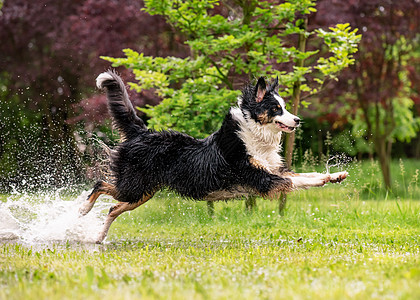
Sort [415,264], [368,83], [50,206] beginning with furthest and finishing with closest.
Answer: [368,83] → [50,206] → [415,264]

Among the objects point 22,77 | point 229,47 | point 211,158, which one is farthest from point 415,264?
point 22,77

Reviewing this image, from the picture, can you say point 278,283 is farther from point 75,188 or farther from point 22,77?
point 22,77

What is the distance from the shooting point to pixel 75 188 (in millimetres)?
9867

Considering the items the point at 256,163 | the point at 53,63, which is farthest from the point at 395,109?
the point at 256,163

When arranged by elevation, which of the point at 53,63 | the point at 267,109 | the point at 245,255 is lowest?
the point at 245,255

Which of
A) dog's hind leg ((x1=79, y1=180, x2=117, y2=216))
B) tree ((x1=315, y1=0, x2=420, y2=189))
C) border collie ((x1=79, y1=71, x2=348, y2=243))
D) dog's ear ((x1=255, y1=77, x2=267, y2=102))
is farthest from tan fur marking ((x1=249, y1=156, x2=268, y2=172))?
tree ((x1=315, y1=0, x2=420, y2=189))

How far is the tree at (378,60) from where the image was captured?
997 cm

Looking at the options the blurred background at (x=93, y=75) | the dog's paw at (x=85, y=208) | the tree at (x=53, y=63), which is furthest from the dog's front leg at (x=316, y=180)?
the tree at (x=53, y=63)

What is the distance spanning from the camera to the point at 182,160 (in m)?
4.79

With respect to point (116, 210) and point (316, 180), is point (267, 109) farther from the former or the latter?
point (116, 210)

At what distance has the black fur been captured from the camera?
15.0ft

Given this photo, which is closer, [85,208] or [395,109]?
[85,208]

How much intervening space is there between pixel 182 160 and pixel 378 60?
7.94 m

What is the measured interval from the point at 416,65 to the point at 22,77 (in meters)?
10.4
